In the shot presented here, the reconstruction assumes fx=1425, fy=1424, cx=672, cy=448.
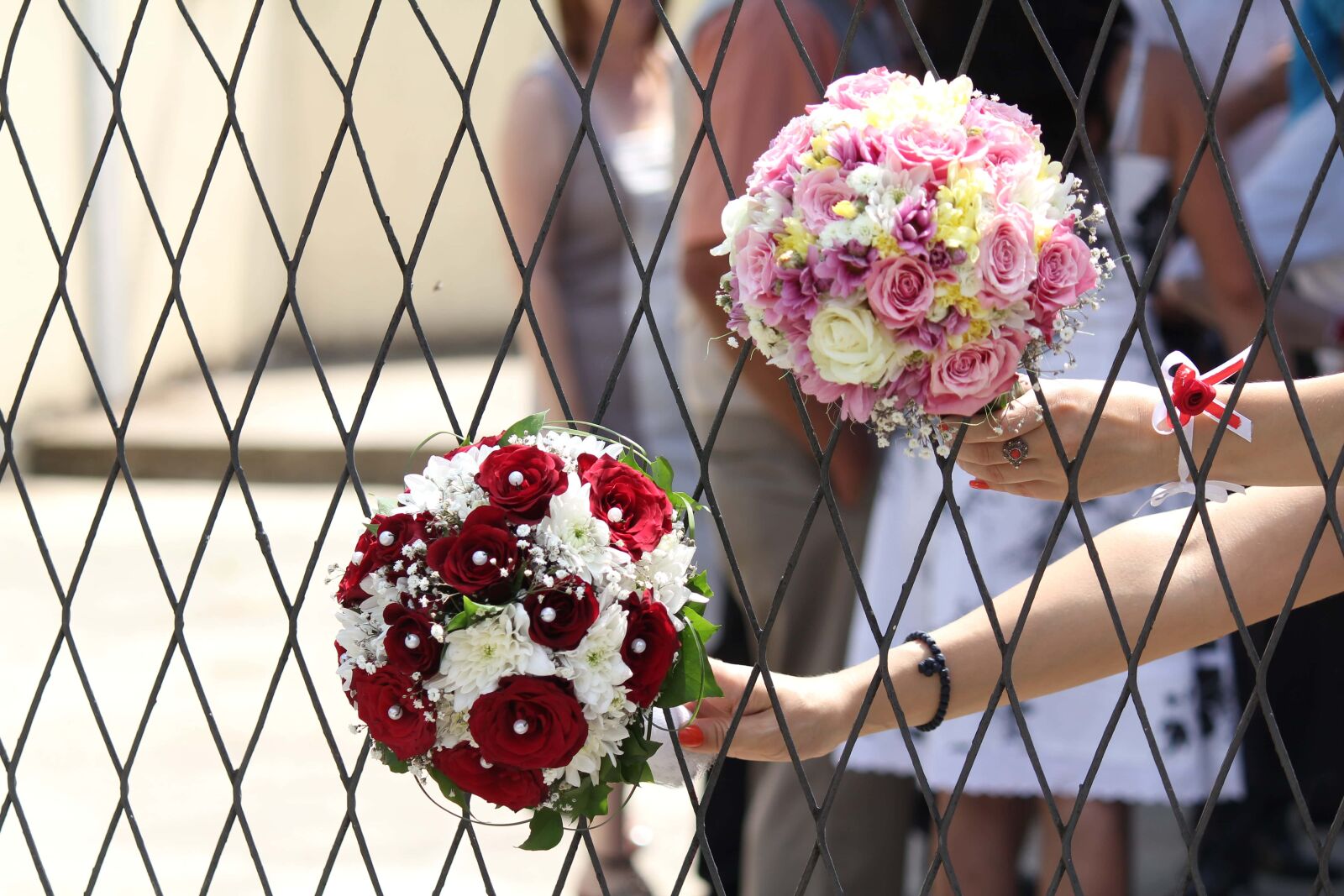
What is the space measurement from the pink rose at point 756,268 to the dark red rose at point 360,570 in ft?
1.17

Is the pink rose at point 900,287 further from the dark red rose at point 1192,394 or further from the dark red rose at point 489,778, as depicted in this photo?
the dark red rose at point 489,778

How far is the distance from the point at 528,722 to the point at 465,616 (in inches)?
3.6

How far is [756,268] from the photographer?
3.49 feet

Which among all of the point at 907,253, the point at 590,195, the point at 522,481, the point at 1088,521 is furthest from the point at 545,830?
the point at 590,195

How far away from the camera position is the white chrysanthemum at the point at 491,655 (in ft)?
3.51

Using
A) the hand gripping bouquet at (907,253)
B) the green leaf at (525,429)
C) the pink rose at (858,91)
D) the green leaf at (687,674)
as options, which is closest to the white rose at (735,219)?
the hand gripping bouquet at (907,253)

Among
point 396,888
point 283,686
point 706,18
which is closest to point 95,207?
point 283,686

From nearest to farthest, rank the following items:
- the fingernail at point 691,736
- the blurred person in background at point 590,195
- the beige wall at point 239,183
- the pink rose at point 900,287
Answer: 1. the pink rose at point 900,287
2. the fingernail at point 691,736
3. the blurred person in background at point 590,195
4. the beige wall at point 239,183

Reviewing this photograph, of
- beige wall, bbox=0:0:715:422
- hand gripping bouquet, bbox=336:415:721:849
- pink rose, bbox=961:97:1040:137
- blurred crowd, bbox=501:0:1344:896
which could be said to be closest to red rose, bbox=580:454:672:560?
hand gripping bouquet, bbox=336:415:721:849

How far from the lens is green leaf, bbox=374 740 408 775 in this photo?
1174mm

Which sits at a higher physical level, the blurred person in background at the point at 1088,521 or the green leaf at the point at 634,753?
the blurred person in background at the point at 1088,521

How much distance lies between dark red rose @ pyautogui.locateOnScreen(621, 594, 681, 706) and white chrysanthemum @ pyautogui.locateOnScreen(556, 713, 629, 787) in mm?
32

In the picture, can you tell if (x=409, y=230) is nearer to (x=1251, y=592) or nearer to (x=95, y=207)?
(x=95, y=207)

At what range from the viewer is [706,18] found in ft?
7.06
